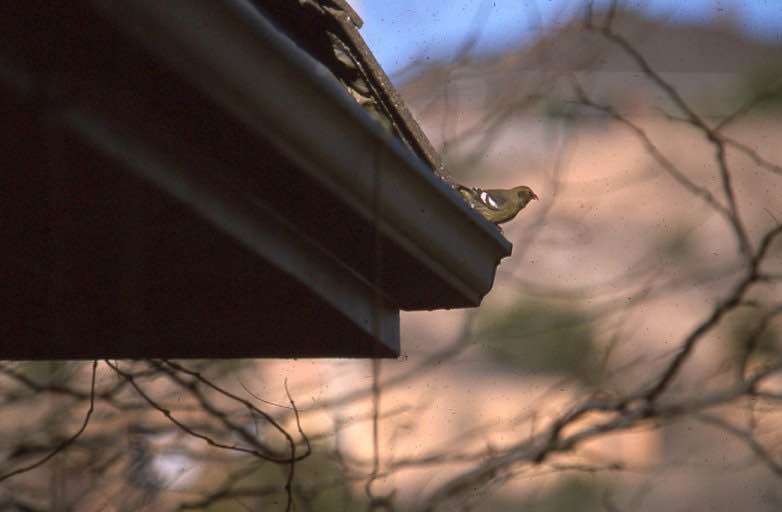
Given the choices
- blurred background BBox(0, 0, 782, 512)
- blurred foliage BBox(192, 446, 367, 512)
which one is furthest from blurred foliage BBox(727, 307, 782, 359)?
blurred foliage BBox(192, 446, 367, 512)

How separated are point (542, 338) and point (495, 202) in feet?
10.1

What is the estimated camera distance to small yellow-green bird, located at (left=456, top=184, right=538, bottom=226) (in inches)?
64.3

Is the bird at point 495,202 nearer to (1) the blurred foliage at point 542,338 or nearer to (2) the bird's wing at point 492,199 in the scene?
(2) the bird's wing at point 492,199

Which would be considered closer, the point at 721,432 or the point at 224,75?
the point at 224,75

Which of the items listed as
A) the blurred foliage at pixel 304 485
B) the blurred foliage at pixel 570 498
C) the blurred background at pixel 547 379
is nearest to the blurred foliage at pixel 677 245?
the blurred background at pixel 547 379

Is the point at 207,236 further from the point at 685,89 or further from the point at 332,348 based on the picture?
the point at 685,89

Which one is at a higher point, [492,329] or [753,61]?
[753,61]

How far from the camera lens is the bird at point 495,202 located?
1.63 metres

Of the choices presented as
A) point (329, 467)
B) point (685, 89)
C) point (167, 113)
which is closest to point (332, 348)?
point (167, 113)

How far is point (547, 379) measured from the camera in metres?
4.62

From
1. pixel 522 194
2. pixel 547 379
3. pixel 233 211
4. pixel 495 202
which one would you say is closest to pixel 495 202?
pixel 495 202

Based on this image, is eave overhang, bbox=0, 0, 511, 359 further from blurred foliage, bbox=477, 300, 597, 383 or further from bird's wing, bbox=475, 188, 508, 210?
blurred foliage, bbox=477, 300, 597, 383

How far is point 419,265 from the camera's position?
1.30 metres

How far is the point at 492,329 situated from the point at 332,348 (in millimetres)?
3191
